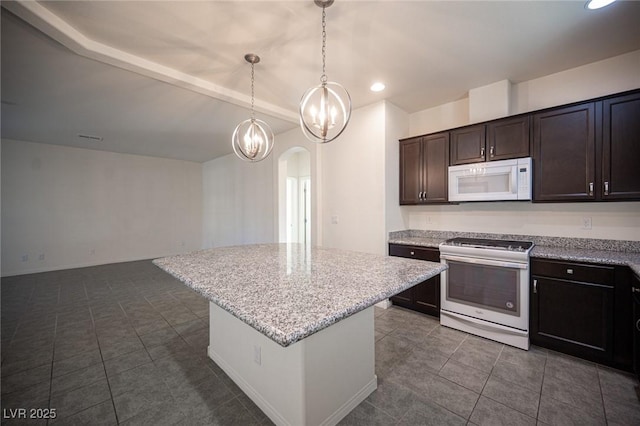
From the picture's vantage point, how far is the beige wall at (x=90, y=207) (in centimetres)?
510

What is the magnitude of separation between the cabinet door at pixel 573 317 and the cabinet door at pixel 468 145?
1.40m

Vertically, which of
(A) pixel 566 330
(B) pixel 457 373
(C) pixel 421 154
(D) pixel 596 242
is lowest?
(B) pixel 457 373

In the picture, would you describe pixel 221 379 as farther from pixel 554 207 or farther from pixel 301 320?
pixel 554 207

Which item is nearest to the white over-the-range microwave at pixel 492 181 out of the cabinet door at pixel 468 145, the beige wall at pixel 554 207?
the cabinet door at pixel 468 145

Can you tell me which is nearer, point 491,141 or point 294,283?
point 294,283

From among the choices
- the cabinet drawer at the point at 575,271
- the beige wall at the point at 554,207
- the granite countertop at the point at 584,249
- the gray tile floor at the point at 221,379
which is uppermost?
the beige wall at the point at 554,207

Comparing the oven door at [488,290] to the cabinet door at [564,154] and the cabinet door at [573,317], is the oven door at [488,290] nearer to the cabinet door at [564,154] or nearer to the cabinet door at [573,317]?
the cabinet door at [573,317]

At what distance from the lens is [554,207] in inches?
107

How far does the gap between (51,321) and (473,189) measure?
520 cm

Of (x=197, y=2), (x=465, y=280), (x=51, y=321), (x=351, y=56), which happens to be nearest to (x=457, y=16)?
(x=351, y=56)

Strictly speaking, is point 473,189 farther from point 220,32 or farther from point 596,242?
point 220,32

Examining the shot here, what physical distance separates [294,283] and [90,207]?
6904 millimetres

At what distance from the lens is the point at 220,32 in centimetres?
209

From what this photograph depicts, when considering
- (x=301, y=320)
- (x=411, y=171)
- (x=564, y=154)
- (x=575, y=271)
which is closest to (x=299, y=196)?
(x=411, y=171)
